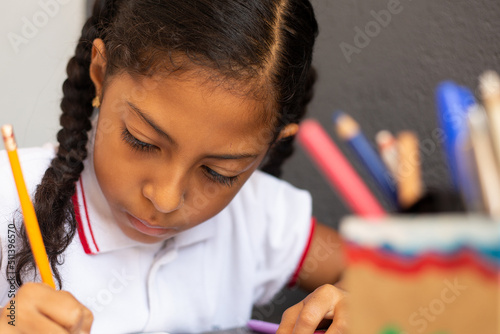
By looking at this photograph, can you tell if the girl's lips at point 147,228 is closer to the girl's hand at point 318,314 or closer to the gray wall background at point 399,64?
the girl's hand at point 318,314

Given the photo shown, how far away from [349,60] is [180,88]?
0.42 metres

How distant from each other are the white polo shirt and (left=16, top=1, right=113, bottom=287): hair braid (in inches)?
0.8

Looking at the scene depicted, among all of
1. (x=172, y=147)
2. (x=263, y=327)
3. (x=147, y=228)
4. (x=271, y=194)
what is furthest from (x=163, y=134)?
(x=271, y=194)

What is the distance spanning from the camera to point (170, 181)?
48 cm

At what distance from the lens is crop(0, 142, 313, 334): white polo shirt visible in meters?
0.64

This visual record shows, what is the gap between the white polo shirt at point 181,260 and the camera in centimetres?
64

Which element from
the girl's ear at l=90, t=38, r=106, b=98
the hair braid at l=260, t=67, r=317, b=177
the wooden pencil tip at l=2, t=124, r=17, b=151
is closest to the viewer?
the wooden pencil tip at l=2, t=124, r=17, b=151

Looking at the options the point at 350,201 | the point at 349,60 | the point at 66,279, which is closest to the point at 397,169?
the point at 350,201

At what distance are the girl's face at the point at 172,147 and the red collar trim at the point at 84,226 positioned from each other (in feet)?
0.30

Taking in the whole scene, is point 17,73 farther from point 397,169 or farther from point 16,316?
point 397,169

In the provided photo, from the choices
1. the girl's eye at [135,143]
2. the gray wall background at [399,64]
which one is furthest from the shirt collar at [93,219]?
the gray wall background at [399,64]

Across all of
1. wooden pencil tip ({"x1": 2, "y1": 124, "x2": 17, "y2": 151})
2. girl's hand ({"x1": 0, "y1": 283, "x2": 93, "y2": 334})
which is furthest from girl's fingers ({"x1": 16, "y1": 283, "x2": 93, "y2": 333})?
wooden pencil tip ({"x1": 2, "y1": 124, "x2": 17, "y2": 151})

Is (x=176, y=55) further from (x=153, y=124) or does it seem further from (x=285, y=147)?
(x=285, y=147)

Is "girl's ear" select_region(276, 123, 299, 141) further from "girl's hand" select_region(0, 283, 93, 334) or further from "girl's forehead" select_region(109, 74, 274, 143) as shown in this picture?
"girl's hand" select_region(0, 283, 93, 334)
